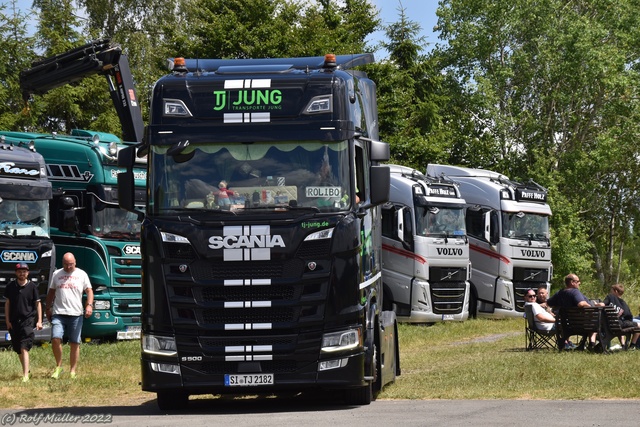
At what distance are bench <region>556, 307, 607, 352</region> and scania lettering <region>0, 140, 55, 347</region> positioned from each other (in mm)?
8912

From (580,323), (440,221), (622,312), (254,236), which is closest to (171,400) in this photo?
(254,236)

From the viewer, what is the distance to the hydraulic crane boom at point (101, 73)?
26141 millimetres

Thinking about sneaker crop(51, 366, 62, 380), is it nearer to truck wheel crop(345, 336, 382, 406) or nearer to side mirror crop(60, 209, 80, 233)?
truck wheel crop(345, 336, 382, 406)

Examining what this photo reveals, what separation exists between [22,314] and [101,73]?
10928 millimetres

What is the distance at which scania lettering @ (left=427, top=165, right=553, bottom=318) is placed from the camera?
108ft

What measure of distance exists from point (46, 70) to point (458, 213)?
10.9 metres

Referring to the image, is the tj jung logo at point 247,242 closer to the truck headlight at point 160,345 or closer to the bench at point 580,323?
the truck headlight at point 160,345

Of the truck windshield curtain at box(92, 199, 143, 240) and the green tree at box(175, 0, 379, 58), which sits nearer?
the truck windshield curtain at box(92, 199, 143, 240)

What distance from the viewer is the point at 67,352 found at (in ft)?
68.3

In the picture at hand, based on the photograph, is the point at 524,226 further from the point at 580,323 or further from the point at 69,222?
the point at 69,222

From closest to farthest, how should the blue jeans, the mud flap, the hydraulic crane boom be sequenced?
the mud flap, the blue jeans, the hydraulic crane boom

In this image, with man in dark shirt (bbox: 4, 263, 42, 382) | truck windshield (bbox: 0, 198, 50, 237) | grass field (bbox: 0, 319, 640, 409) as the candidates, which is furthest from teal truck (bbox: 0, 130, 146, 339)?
man in dark shirt (bbox: 4, 263, 42, 382)

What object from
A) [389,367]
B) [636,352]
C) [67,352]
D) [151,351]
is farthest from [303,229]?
[67,352]

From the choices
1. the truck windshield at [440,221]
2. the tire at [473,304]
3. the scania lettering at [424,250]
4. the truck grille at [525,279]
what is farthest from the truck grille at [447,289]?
the tire at [473,304]
